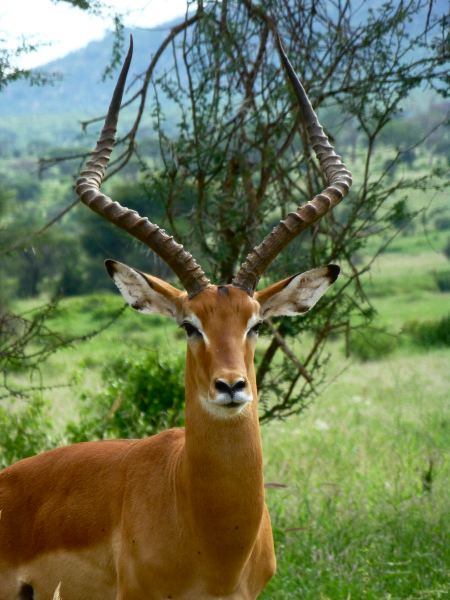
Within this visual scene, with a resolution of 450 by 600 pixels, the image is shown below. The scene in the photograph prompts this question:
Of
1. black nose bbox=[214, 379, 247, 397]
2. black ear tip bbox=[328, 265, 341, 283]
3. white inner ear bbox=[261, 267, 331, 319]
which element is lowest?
black nose bbox=[214, 379, 247, 397]

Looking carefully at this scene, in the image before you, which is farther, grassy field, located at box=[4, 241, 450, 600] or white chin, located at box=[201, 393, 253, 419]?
grassy field, located at box=[4, 241, 450, 600]

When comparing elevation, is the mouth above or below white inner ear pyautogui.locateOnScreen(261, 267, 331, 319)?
below

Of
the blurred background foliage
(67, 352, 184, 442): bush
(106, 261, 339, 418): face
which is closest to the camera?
(106, 261, 339, 418): face

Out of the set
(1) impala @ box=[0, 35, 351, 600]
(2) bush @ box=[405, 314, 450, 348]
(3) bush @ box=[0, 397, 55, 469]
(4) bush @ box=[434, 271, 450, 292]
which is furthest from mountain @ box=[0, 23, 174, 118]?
(1) impala @ box=[0, 35, 351, 600]

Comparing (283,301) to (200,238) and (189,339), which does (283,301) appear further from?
(200,238)

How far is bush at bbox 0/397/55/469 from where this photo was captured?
8.38 metres

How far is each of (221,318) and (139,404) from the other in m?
4.32

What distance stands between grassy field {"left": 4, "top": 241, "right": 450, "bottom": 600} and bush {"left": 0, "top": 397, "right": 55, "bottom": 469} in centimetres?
43

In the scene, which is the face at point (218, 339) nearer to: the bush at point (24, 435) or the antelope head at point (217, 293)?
the antelope head at point (217, 293)

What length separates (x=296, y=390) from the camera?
1425cm

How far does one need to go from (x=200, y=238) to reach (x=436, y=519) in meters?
2.51

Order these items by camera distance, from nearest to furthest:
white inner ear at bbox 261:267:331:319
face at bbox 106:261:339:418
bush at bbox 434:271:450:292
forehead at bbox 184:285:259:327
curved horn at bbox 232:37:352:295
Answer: face at bbox 106:261:339:418 → forehead at bbox 184:285:259:327 → curved horn at bbox 232:37:352:295 → white inner ear at bbox 261:267:331:319 → bush at bbox 434:271:450:292

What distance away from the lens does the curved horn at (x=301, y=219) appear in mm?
4891

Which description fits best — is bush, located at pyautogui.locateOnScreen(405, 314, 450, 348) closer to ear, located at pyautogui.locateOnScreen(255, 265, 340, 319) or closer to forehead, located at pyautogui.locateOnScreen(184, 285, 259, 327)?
ear, located at pyautogui.locateOnScreen(255, 265, 340, 319)
